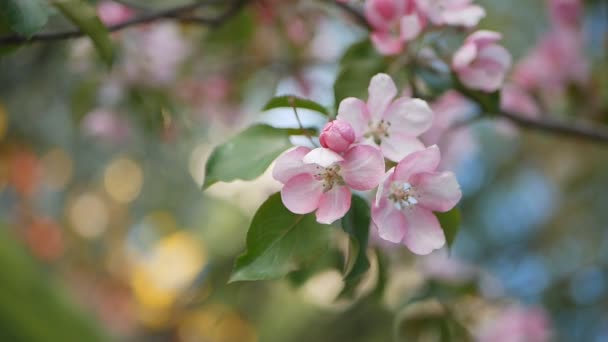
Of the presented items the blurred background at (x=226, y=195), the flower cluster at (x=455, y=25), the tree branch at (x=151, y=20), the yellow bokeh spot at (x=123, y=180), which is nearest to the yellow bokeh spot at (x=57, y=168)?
the blurred background at (x=226, y=195)

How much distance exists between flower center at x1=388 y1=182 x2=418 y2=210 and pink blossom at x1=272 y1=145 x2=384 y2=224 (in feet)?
0.09

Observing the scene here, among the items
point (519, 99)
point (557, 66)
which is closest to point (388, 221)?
point (519, 99)

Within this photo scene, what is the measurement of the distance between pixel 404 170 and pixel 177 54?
678 mm

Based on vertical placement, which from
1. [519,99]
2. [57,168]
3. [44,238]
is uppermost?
[519,99]

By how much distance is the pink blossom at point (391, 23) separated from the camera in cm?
51

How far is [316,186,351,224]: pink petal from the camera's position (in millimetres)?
382

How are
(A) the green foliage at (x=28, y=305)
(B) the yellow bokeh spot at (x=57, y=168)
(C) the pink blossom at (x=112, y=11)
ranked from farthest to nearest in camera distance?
(B) the yellow bokeh spot at (x=57, y=168) → (A) the green foliage at (x=28, y=305) → (C) the pink blossom at (x=112, y=11)

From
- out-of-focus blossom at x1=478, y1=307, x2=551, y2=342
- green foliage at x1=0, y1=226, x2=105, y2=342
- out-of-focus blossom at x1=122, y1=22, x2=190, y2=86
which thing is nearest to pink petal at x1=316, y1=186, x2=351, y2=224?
out-of-focus blossom at x1=122, y1=22, x2=190, y2=86

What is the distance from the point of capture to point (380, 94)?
1.41 feet

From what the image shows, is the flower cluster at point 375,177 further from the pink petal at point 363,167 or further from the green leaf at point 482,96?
the green leaf at point 482,96

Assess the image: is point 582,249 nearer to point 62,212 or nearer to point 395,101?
point 395,101

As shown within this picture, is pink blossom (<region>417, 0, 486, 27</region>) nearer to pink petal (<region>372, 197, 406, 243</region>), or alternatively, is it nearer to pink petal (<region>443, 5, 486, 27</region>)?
pink petal (<region>443, 5, 486, 27</region>)

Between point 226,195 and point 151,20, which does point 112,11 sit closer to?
point 151,20

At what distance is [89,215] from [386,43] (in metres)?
2.69
